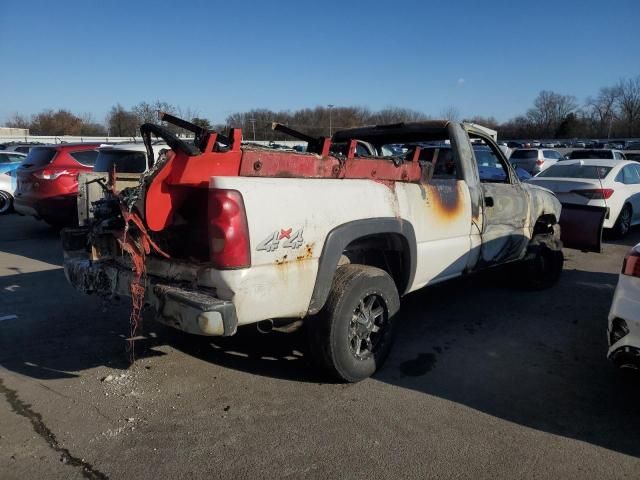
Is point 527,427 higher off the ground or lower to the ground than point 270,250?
lower

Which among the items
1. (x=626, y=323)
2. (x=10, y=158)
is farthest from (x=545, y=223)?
(x=10, y=158)

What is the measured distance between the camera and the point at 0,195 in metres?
14.2

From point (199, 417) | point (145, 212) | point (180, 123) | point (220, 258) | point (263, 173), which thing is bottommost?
point (199, 417)

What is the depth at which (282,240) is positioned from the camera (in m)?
3.10

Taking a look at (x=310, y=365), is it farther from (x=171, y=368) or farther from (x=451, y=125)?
(x=451, y=125)

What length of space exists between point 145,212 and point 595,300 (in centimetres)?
524

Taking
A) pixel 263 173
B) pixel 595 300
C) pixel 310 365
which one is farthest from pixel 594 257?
pixel 263 173

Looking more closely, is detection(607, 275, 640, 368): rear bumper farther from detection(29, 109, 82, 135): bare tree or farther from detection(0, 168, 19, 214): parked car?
detection(29, 109, 82, 135): bare tree

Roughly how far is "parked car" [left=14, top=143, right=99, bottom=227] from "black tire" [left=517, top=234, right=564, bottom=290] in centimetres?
769

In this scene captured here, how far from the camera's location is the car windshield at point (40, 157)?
9.91 metres

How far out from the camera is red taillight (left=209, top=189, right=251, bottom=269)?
114 inches

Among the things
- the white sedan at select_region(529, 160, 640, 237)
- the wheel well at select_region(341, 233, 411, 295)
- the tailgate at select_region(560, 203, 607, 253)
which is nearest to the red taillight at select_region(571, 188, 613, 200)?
the white sedan at select_region(529, 160, 640, 237)

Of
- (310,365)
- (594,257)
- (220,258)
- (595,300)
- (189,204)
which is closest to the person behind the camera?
(220,258)

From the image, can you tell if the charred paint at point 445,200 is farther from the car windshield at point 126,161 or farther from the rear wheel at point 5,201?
the rear wheel at point 5,201
